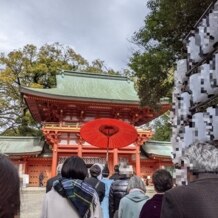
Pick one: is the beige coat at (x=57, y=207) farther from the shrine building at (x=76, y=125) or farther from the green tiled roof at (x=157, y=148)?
the green tiled roof at (x=157, y=148)

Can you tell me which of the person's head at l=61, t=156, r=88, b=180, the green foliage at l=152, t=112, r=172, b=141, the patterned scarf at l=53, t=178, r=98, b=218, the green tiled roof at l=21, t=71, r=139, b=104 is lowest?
the patterned scarf at l=53, t=178, r=98, b=218

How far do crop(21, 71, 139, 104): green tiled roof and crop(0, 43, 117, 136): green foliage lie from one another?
6596 millimetres

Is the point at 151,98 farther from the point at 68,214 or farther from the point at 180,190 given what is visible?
the point at 180,190

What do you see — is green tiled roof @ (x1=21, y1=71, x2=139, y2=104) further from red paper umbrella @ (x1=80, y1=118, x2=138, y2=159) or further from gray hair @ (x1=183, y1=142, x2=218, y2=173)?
gray hair @ (x1=183, y1=142, x2=218, y2=173)

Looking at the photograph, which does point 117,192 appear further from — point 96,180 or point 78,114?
point 78,114

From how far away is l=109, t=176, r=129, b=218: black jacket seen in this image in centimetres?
387

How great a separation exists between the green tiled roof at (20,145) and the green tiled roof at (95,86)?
3.96 meters

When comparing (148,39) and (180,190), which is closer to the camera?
(180,190)

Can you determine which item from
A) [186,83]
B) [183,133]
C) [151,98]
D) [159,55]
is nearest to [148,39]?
[159,55]

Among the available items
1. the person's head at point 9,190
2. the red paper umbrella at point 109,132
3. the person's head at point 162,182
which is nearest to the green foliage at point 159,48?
the red paper umbrella at point 109,132

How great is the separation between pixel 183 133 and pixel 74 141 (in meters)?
14.5

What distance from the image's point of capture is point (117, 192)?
3900 mm

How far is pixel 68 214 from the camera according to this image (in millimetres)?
2439

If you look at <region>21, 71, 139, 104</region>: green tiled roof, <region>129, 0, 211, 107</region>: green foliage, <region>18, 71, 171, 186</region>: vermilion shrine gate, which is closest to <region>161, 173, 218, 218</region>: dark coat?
<region>129, 0, 211, 107</region>: green foliage
